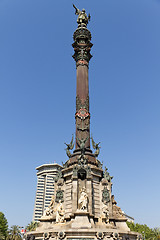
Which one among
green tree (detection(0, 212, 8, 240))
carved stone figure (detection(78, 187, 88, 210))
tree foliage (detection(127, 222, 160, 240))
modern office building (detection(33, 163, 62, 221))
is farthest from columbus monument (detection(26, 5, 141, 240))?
modern office building (detection(33, 163, 62, 221))

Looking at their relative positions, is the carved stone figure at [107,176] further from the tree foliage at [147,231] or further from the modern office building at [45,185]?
the modern office building at [45,185]

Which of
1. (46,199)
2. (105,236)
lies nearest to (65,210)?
(105,236)

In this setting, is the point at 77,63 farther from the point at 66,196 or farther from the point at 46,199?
the point at 46,199

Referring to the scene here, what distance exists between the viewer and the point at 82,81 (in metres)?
31.2

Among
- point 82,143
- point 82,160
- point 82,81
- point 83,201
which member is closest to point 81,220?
point 83,201

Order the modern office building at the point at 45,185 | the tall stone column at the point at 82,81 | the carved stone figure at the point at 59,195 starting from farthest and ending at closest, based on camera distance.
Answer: the modern office building at the point at 45,185 < the tall stone column at the point at 82,81 < the carved stone figure at the point at 59,195

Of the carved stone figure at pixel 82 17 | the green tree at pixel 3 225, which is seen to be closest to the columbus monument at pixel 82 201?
the carved stone figure at pixel 82 17

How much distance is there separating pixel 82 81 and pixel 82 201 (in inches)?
663

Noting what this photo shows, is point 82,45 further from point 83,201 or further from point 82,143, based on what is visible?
point 83,201

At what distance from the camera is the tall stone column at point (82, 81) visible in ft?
92.1

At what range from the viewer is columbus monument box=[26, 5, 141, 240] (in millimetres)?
18984

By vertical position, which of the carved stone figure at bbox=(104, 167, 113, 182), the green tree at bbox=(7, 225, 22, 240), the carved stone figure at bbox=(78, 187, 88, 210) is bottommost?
the green tree at bbox=(7, 225, 22, 240)

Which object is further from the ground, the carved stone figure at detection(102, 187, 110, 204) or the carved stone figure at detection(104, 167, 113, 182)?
the carved stone figure at detection(104, 167, 113, 182)

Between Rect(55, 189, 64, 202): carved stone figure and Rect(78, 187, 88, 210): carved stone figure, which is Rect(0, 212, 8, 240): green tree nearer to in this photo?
Rect(55, 189, 64, 202): carved stone figure
